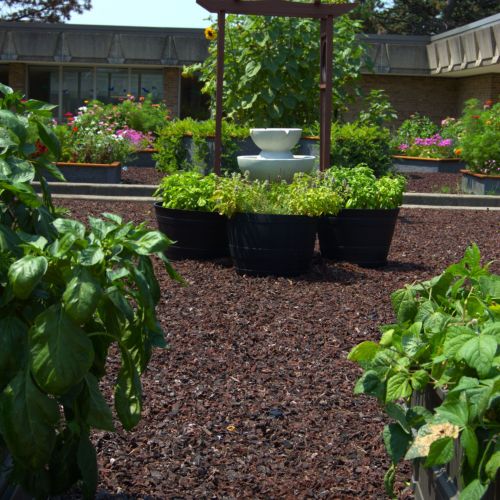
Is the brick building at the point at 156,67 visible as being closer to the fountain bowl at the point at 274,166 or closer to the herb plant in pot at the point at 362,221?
the fountain bowl at the point at 274,166

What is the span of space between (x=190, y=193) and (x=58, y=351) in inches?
214

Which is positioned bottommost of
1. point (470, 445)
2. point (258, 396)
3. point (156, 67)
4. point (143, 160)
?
point (258, 396)

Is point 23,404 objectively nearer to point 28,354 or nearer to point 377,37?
point 28,354

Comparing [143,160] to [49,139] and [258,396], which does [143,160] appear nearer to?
[258,396]

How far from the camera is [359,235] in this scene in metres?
7.61

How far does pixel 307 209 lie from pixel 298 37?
651 cm

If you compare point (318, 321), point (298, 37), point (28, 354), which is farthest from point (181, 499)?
point (298, 37)

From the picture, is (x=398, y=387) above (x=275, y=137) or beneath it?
beneath

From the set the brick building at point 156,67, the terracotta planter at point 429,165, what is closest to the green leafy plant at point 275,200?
the terracotta planter at point 429,165

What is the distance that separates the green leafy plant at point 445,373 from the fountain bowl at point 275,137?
5.50 m

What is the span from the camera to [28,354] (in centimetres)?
228

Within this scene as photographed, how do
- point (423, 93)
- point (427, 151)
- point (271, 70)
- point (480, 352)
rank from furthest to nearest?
point (423, 93) → point (427, 151) → point (271, 70) → point (480, 352)

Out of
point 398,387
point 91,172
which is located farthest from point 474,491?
point 91,172

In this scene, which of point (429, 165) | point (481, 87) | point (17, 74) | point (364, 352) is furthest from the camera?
point (17, 74)
